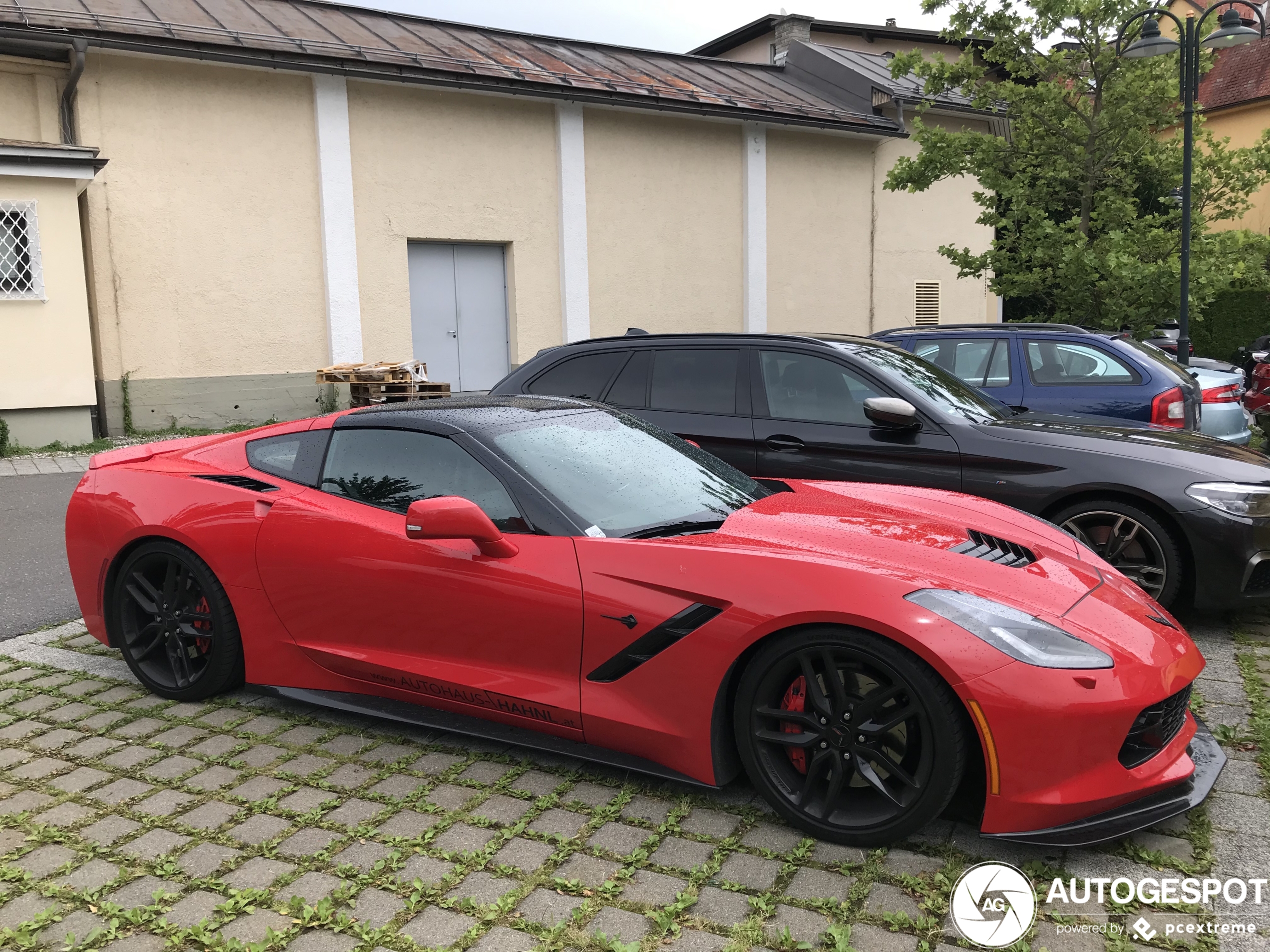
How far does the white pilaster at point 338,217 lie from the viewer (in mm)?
14742

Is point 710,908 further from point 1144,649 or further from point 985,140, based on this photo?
point 985,140

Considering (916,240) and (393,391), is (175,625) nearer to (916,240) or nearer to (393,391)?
(393,391)

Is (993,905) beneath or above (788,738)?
beneath

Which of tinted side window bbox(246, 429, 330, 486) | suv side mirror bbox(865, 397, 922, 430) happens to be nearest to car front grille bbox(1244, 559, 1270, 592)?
suv side mirror bbox(865, 397, 922, 430)

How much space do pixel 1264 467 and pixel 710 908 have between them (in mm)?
4032

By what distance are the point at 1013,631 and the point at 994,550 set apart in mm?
625

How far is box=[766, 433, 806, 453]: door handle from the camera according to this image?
5.73 meters

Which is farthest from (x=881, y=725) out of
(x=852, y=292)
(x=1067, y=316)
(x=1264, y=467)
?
(x=852, y=292)

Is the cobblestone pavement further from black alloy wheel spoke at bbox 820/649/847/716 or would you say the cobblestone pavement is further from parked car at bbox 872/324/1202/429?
parked car at bbox 872/324/1202/429

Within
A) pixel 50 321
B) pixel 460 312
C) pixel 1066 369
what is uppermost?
pixel 460 312

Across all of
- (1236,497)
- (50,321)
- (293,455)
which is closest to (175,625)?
(293,455)

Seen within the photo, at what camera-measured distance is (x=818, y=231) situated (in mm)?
20531

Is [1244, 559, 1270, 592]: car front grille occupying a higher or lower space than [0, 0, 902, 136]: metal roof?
lower

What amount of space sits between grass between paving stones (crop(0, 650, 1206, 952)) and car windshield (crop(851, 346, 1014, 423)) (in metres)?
2.92
